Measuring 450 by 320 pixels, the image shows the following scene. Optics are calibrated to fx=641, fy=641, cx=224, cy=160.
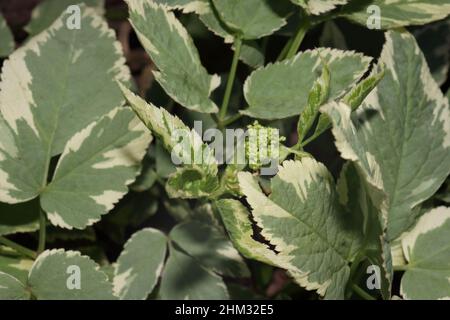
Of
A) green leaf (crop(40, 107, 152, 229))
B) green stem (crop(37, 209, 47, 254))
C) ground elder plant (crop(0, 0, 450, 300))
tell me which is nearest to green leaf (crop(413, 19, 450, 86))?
ground elder plant (crop(0, 0, 450, 300))

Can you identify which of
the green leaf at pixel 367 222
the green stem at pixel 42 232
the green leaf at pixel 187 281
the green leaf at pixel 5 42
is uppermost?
the green leaf at pixel 5 42

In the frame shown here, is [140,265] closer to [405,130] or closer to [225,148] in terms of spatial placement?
[225,148]

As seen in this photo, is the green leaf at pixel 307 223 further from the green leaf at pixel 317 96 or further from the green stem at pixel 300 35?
the green stem at pixel 300 35

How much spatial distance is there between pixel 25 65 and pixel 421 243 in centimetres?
47

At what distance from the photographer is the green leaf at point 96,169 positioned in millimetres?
694

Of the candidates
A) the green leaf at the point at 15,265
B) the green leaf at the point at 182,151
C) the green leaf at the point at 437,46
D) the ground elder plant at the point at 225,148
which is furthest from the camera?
the green leaf at the point at 437,46

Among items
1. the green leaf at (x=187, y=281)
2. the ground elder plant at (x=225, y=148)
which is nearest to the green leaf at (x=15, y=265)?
the ground elder plant at (x=225, y=148)

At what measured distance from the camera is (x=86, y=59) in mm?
721

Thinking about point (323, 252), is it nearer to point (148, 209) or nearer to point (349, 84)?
point (349, 84)

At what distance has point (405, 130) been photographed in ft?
2.21

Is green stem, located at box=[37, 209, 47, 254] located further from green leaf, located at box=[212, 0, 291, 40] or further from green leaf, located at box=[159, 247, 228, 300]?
green leaf, located at box=[212, 0, 291, 40]

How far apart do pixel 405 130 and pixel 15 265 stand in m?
0.45

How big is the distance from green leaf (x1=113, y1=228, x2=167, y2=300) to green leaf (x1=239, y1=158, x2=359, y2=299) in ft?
0.73

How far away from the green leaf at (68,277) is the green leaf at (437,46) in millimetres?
509
